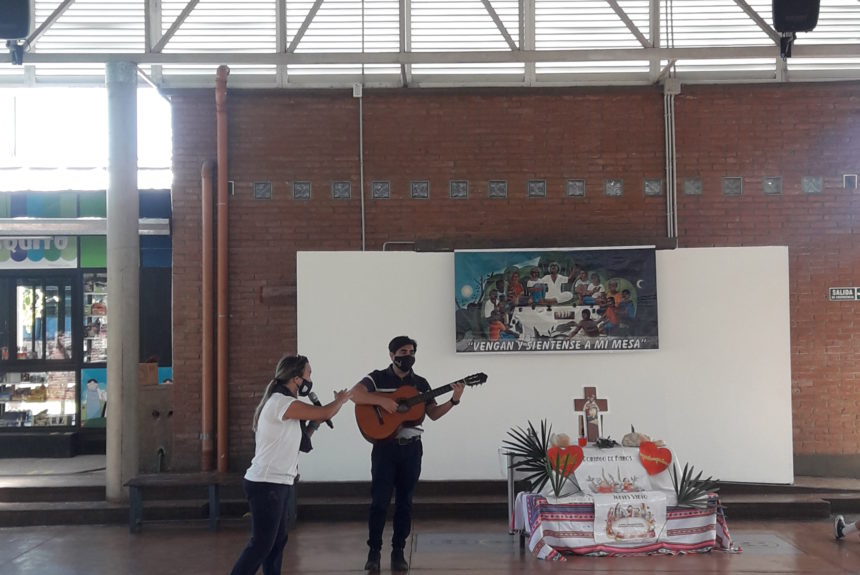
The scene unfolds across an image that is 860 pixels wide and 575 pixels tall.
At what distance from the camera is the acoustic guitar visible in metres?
6.90

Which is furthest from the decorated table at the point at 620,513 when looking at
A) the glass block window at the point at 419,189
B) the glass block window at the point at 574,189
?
the glass block window at the point at 419,189

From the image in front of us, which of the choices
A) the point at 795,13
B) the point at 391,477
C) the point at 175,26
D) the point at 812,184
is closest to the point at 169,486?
the point at 391,477

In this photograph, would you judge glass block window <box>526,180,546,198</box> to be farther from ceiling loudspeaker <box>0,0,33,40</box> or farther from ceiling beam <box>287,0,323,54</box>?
ceiling loudspeaker <box>0,0,33,40</box>

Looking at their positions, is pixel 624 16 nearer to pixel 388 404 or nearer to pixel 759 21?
pixel 759 21

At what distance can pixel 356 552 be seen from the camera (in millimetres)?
7910

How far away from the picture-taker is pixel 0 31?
636 cm

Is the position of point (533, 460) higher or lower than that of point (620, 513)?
higher

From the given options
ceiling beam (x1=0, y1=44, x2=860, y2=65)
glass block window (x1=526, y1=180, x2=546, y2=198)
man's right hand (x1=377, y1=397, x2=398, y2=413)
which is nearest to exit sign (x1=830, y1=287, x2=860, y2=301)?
ceiling beam (x1=0, y1=44, x2=860, y2=65)

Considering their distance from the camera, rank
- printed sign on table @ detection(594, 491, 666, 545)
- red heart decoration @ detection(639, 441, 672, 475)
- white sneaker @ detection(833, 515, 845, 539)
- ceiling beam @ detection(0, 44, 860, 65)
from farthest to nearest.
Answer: ceiling beam @ detection(0, 44, 860, 65) → white sneaker @ detection(833, 515, 845, 539) → red heart decoration @ detection(639, 441, 672, 475) → printed sign on table @ detection(594, 491, 666, 545)

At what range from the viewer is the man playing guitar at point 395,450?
691 cm

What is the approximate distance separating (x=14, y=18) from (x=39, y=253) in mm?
6185

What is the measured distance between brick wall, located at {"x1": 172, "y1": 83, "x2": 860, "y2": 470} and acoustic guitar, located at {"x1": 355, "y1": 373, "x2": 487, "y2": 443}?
12.2 ft

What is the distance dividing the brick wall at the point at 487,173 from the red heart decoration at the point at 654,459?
135 inches

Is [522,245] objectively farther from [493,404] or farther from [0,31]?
[0,31]
